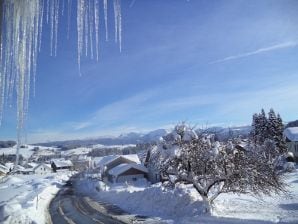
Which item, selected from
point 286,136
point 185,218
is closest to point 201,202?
point 185,218

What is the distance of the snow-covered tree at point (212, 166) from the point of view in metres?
21.8

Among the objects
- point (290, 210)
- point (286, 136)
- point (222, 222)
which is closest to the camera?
point (222, 222)

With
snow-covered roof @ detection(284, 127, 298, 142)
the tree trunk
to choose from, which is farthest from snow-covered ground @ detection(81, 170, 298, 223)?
snow-covered roof @ detection(284, 127, 298, 142)

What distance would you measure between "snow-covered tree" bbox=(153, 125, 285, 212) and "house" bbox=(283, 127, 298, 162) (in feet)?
139

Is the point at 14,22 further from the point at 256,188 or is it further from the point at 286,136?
the point at 286,136

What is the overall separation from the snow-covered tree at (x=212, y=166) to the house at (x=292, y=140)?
42354 millimetres

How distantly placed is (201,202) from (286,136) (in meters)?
50.3

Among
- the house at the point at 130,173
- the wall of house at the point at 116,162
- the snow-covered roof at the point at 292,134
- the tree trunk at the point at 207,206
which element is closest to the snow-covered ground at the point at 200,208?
the tree trunk at the point at 207,206

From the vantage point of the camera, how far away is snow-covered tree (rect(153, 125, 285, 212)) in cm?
2184

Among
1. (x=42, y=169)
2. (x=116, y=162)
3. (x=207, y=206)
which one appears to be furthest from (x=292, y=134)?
(x=42, y=169)

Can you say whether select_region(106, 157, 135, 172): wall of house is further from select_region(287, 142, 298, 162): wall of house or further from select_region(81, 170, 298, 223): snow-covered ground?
select_region(81, 170, 298, 223): snow-covered ground

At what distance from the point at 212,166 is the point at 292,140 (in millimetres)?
47221

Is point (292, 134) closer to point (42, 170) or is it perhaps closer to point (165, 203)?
point (165, 203)

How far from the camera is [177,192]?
25.9 m
